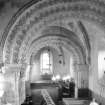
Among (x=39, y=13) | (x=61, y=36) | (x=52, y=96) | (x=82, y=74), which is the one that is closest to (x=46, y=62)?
(x=52, y=96)

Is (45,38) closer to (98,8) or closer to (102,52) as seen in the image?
(102,52)

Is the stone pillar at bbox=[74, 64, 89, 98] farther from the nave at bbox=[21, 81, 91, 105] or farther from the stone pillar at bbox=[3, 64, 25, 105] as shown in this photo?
the stone pillar at bbox=[3, 64, 25, 105]

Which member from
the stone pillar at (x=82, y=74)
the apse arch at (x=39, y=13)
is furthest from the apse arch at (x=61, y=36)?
the apse arch at (x=39, y=13)

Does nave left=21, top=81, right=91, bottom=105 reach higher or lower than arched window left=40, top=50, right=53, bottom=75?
lower

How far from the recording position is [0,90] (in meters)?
8.32

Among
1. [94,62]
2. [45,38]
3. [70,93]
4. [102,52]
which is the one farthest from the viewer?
[70,93]

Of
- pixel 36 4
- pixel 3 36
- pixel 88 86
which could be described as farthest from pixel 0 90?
pixel 88 86

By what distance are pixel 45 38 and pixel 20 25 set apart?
8398mm

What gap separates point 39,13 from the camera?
8906mm

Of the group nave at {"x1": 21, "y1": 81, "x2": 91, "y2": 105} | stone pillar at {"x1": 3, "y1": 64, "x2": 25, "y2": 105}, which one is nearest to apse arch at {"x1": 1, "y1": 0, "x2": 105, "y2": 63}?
stone pillar at {"x1": 3, "y1": 64, "x2": 25, "y2": 105}

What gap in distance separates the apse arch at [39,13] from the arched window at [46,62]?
18.7 m

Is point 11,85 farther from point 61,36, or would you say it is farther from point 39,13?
point 61,36

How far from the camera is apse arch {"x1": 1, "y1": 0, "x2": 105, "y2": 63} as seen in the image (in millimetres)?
8406

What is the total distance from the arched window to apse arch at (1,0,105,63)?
18717mm
